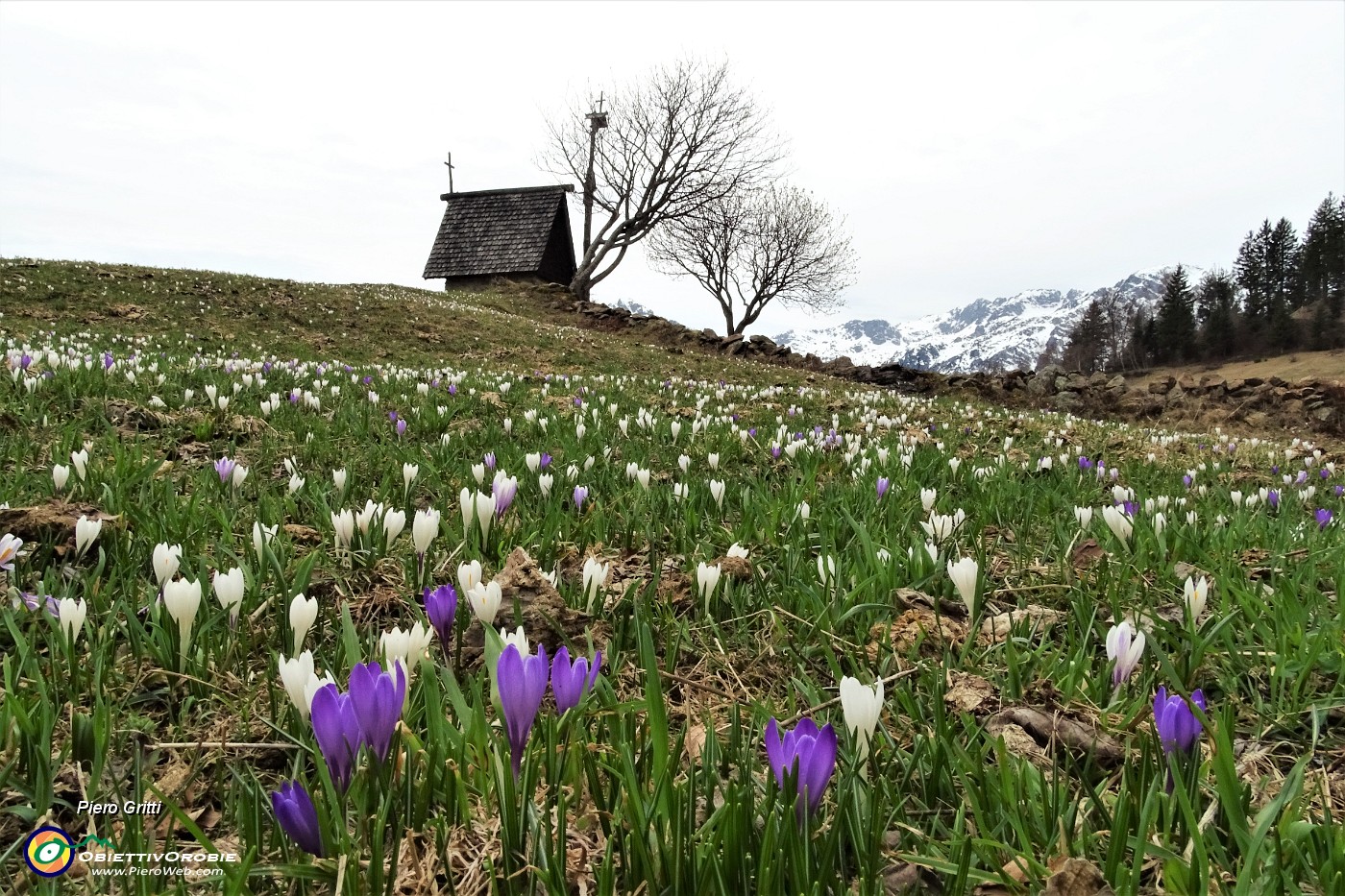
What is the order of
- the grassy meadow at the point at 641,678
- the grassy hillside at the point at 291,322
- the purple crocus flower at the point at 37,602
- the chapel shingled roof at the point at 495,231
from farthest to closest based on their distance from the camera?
1. the chapel shingled roof at the point at 495,231
2. the grassy hillside at the point at 291,322
3. the purple crocus flower at the point at 37,602
4. the grassy meadow at the point at 641,678

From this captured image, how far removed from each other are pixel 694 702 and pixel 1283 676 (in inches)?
62.5

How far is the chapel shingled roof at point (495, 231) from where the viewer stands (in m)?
40.6

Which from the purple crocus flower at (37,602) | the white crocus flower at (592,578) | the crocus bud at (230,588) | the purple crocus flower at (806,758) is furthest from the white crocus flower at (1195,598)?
the purple crocus flower at (37,602)

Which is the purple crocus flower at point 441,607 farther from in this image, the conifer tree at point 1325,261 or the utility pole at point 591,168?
the conifer tree at point 1325,261

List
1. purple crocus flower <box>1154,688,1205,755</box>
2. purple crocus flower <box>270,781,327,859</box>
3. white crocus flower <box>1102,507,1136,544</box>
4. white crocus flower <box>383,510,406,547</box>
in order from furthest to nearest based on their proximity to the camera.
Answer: white crocus flower <box>1102,507,1136,544</box>
white crocus flower <box>383,510,406,547</box>
purple crocus flower <box>1154,688,1205,755</box>
purple crocus flower <box>270,781,327,859</box>

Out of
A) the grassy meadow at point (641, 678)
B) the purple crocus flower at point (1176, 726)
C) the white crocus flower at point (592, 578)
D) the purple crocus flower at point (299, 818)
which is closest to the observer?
the purple crocus flower at point (299, 818)

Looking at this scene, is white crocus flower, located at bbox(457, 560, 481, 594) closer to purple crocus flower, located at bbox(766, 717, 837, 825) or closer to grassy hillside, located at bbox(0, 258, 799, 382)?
purple crocus flower, located at bbox(766, 717, 837, 825)

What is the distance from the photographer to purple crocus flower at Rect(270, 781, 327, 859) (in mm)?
995

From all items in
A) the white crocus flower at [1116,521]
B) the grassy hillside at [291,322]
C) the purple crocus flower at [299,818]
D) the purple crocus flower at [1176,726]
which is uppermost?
the grassy hillside at [291,322]

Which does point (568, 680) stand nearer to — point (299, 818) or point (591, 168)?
point (299, 818)

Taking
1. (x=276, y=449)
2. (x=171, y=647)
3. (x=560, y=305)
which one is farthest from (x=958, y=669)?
(x=560, y=305)

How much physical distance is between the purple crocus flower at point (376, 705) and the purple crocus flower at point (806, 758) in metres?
0.58

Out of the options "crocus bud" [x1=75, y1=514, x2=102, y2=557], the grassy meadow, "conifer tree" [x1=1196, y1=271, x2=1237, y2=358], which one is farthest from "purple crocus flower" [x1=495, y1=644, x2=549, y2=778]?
"conifer tree" [x1=1196, y1=271, x2=1237, y2=358]

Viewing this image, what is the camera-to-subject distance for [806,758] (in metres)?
1.08
